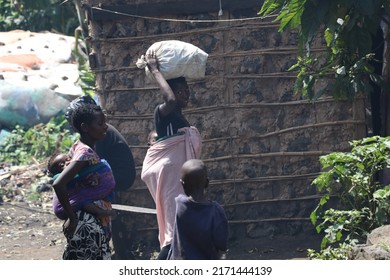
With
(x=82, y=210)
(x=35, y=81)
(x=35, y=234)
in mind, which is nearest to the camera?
(x=82, y=210)

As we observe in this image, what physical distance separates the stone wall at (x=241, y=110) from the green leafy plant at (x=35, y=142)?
2.82 metres

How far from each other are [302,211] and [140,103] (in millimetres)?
1547

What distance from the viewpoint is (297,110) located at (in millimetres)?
7379

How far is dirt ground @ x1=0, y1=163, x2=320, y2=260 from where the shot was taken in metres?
7.24

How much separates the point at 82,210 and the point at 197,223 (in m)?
0.69

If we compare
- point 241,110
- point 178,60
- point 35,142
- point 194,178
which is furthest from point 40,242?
point 194,178

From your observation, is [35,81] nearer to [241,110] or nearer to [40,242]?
[40,242]

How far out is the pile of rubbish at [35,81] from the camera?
10.7m

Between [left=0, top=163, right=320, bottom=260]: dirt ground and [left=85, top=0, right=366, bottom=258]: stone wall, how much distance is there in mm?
163

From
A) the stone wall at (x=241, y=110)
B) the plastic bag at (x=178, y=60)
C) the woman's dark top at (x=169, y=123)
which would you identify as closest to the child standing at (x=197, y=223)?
the woman's dark top at (x=169, y=123)

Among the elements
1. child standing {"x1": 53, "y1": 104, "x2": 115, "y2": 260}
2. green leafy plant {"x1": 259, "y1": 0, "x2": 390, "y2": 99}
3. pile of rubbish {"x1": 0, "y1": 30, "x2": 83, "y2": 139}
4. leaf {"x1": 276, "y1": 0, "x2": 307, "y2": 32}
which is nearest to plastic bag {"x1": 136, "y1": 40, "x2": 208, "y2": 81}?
green leafy plant {"x1": 259, "y1": 0, "x2": 390, "y2": 99}

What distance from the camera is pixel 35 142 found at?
10.3 m

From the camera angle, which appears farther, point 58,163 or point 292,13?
point 292,13

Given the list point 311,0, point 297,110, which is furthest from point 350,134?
point 311,0
